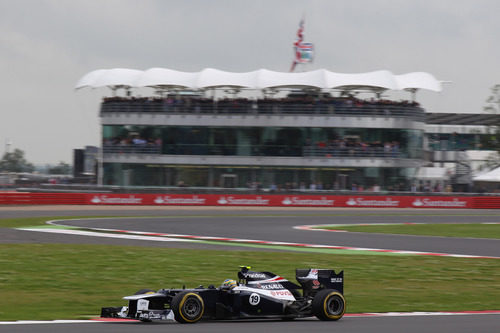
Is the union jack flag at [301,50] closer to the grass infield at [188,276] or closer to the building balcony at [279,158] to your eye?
the building balcony at [279,158]

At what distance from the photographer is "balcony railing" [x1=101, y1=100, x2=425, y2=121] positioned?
55.8 meters

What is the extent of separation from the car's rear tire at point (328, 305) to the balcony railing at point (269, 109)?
47.3 meters

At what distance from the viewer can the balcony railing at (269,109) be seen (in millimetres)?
55781

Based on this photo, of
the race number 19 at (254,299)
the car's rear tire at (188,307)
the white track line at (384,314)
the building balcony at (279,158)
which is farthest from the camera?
the building balcony at (279,158)

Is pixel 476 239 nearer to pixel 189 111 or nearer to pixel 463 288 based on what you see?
pixel 463 288

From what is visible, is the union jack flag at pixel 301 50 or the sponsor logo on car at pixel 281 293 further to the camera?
the union jack flag at pixel 301 50

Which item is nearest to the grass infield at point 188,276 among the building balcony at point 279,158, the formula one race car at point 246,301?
the formula one race car at point 246,301

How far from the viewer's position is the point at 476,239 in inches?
908

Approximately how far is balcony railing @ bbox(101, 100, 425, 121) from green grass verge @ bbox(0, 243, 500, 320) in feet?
128

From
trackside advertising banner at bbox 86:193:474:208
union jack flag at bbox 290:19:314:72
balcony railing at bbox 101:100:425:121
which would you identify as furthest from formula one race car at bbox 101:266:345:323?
union jack flag at bbox 290:19:314:72

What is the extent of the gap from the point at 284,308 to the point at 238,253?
8614mm

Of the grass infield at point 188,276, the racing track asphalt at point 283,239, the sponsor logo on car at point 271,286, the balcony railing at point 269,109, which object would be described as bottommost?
the grass infield at point 188,276

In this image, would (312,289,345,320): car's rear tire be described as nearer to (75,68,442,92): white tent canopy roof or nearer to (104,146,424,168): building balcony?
(104,146,424,168): building balcony

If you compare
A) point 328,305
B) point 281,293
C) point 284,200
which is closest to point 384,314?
point 328,305
